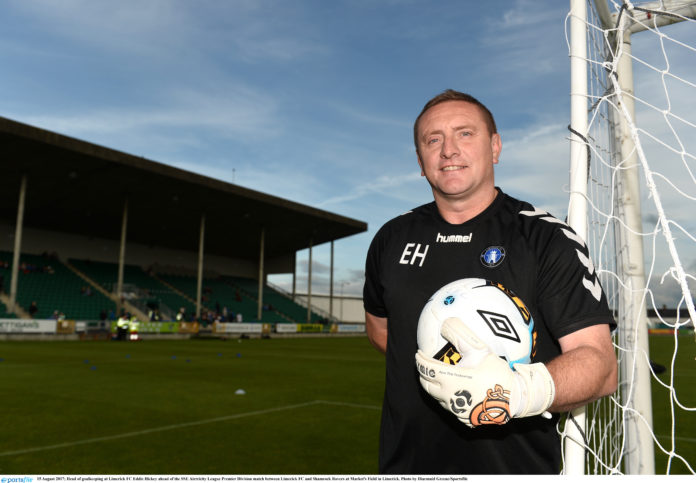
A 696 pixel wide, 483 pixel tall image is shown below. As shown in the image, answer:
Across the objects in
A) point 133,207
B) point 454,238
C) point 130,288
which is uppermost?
point 133,207

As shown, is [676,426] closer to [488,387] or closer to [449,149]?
[449,149]

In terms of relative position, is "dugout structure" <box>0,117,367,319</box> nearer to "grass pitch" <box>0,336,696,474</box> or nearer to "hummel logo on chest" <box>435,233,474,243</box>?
"grass pitch" <box>0,336,696,474</box>

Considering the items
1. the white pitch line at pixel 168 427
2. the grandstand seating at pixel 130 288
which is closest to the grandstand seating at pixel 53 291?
the grandstand seating at pixel 130 288

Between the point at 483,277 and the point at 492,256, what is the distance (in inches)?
3.7

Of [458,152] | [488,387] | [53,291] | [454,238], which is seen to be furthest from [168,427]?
[53,291]

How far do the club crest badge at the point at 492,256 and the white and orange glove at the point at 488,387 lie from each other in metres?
0.48

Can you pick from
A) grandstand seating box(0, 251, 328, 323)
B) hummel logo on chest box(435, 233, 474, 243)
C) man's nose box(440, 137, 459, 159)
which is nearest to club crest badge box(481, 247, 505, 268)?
hummel logo on chest box(435, 233, 474, 243)

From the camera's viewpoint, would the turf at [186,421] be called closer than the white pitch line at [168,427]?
Yes

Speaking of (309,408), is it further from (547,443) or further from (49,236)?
(49,236)

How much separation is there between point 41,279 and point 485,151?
34428 millimetres

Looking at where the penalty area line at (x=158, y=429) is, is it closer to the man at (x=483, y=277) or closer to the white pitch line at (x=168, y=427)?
the white pitch line at (x=168, y=427)

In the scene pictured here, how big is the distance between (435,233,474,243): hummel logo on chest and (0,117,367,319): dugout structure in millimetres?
23036

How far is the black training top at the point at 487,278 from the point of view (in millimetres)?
1964

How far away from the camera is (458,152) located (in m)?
2.23
